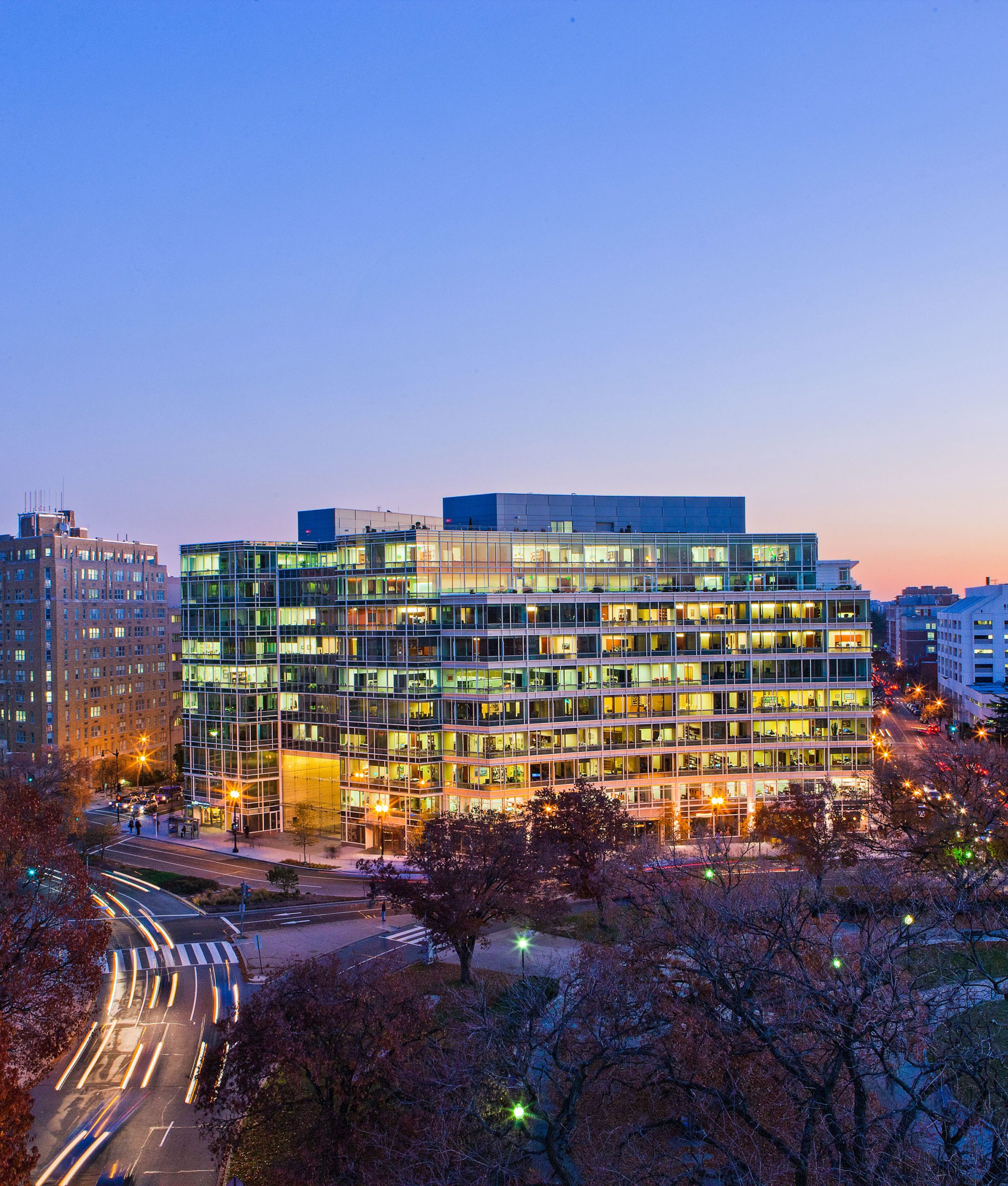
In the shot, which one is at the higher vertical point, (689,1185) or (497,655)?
(497,655)

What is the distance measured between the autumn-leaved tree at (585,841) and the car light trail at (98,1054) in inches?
846

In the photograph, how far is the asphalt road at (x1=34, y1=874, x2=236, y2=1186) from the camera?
30.2m

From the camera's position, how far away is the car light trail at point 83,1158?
29141mm

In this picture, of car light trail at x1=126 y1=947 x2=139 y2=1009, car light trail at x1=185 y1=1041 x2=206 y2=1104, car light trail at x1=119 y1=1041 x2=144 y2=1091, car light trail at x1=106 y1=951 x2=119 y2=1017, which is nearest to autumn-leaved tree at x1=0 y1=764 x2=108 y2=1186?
car light trail at x1=106 y1=951 x2=119 y2=1017

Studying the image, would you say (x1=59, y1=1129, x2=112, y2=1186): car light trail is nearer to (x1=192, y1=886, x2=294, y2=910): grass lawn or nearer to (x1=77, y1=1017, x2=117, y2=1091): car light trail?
(x1=77, y1=1017, x2=117, y2=1091): car light trail

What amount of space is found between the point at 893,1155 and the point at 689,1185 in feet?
26.7

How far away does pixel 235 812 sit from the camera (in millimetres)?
80875

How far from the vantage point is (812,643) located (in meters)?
77.7

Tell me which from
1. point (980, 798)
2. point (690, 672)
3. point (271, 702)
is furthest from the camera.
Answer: point (271, 702)

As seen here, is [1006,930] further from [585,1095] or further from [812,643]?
[812,643]

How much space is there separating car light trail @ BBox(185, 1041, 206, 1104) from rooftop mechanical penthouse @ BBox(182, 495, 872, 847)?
33.4m

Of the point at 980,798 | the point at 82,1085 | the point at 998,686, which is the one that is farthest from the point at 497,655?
the point at 998,686

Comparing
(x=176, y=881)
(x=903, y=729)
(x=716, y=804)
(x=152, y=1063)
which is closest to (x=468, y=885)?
(x=152, y=1063)

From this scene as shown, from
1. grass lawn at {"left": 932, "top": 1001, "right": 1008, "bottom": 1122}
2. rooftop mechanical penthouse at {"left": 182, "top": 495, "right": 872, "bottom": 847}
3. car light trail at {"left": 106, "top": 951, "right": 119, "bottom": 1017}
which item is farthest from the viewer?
rooftop mechanical penthouse at {"left": 182, "top": 495, "right": 872, "bottom": 847}
